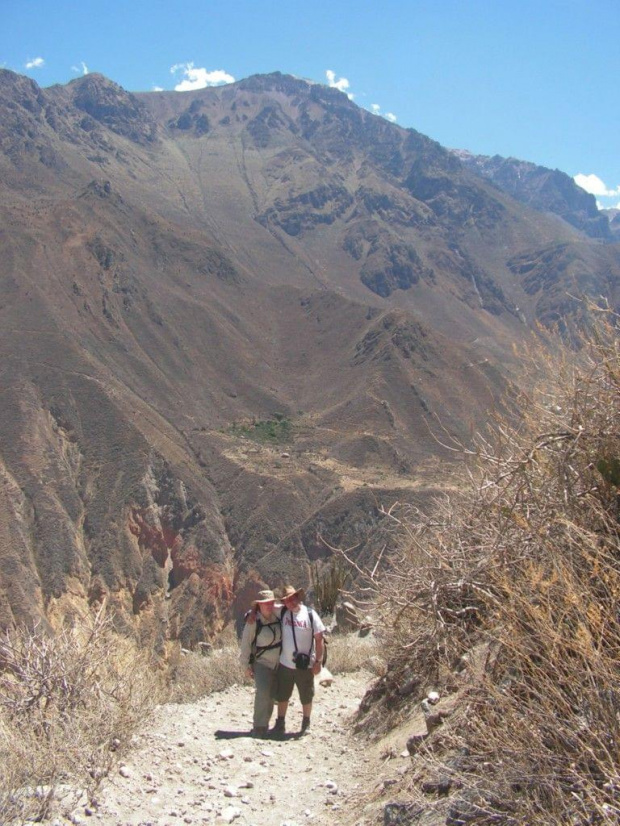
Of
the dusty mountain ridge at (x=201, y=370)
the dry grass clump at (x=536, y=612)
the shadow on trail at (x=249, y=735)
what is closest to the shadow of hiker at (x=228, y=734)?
the shadow on trail at (x=249, y=735)

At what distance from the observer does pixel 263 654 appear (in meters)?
6.36

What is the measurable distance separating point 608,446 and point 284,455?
1762 inches

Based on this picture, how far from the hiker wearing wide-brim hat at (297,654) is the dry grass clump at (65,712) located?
3.67 ft

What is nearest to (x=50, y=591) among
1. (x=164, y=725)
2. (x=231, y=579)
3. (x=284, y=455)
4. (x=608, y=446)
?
(x=231, y=579)

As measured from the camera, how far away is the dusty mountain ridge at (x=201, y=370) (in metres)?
36.3

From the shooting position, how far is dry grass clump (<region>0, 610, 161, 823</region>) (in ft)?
13.7

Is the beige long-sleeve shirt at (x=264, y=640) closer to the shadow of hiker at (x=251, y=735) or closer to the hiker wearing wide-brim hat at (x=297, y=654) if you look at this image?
the hiker wearing wide-brim hat at (x=297, y=654)

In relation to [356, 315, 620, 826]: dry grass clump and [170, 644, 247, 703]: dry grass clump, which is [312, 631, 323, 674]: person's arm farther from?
[170, 644, 247, 703]: dry grass clump

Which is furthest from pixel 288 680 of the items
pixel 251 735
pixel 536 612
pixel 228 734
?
pixel 536 612

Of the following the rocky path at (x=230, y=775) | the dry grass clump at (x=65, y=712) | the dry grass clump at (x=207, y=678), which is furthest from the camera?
the dry grass clump at (x=207, y=678)

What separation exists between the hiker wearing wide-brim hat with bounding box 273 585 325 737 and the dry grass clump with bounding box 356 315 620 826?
2.28 feet

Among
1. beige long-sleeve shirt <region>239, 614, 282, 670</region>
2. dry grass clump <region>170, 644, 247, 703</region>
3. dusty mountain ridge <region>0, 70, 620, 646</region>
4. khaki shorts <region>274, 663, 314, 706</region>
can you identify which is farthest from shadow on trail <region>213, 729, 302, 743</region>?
dusty mountain ridge <region>0, 70, 620, 646</region>

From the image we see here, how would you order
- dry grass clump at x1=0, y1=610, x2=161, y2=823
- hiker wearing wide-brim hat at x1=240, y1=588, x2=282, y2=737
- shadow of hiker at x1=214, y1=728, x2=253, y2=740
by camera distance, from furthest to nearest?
hiker wearing wide-brim hat at x1=240, y1=588, x2=282, y2=737
shadow of hiker at x1=214, y1=728, x2=253, y2=740
dry grass clump at x1=0, y1=610, x2=161, y2=823

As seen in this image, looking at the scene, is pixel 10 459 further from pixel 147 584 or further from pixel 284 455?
pixel 284 455
